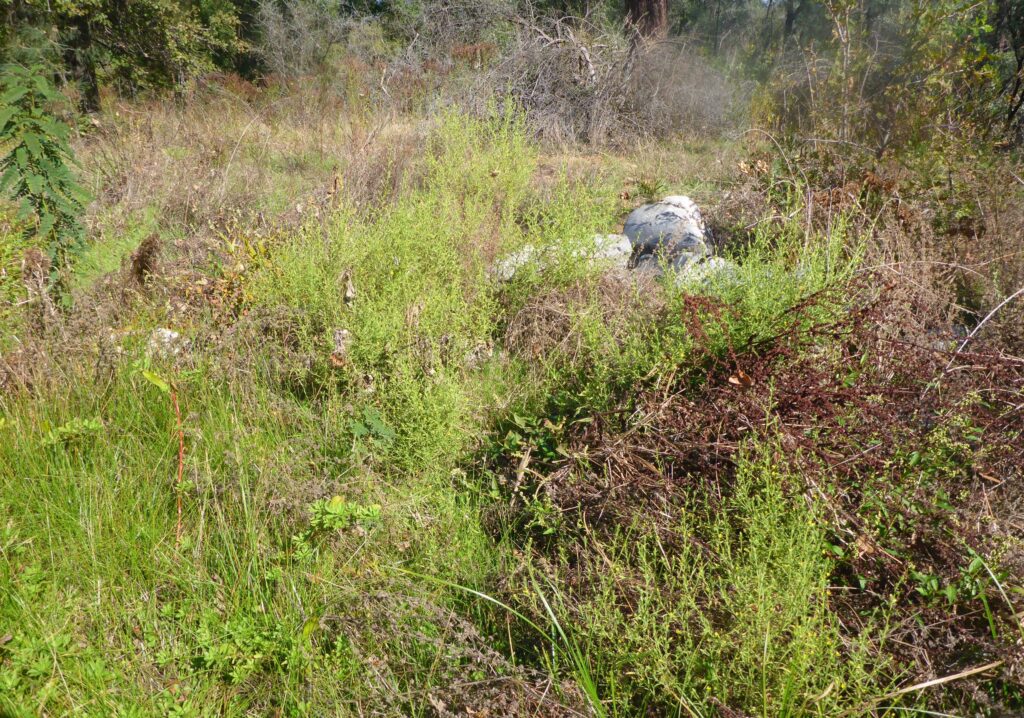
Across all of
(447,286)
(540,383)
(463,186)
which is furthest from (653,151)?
(540,383)

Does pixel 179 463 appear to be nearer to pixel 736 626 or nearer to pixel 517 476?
pixel 517 476

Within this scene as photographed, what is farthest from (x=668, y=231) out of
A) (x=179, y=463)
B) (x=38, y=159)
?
(x=38, y=159)

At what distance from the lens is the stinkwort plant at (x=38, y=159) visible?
3229mm

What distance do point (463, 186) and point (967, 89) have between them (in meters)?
3.82

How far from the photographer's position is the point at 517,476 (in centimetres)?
250

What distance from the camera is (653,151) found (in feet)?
21.2

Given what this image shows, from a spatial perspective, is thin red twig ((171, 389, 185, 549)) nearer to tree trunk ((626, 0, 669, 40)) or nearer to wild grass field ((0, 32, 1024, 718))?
wild grass field ((0, 32, 1024, 718))

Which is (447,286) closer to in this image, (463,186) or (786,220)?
(463,186)

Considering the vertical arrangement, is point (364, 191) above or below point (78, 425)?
above

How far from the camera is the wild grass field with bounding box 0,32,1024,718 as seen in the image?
5.76ft

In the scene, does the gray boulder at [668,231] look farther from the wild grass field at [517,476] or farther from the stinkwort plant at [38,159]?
the stinkwort plant at [38,159]

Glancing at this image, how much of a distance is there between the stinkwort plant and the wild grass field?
1.06 feet

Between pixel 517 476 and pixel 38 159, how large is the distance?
3060 millimetres

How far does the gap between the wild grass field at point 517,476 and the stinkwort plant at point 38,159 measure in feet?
1.06
